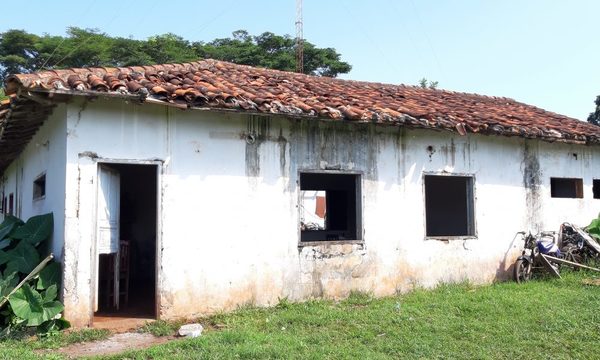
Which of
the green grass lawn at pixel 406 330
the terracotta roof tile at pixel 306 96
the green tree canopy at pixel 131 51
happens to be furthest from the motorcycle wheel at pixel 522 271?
the green tree canopy at pixel 131 51

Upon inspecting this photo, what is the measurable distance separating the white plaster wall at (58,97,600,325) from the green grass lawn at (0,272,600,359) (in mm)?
442

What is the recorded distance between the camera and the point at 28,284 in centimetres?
629

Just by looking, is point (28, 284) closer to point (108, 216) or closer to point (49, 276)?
point (49, 276)

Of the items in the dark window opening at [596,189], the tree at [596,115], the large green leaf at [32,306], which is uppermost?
the tree at [596,115]

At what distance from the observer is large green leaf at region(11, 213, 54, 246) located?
274 inches

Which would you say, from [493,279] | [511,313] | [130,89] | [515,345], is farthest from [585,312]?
[130,89]

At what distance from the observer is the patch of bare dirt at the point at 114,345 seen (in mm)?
5695

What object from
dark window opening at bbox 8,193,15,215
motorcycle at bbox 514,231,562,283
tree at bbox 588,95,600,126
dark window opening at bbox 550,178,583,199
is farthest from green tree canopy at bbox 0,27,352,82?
motorcycle at bbox 514,231,562,283

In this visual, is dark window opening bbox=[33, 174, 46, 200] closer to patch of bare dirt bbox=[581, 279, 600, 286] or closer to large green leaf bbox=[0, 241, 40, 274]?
large green leaf bbox=[0, 241, 40, 274]

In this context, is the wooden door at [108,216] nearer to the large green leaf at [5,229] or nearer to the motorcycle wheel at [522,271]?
the large green leaf at [5,229]

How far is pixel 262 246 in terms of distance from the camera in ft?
25.0

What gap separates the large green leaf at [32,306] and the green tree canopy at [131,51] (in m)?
22.8

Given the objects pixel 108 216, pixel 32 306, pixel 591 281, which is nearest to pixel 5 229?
pixel 108 216

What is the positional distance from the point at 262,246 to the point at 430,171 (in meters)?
3.27
